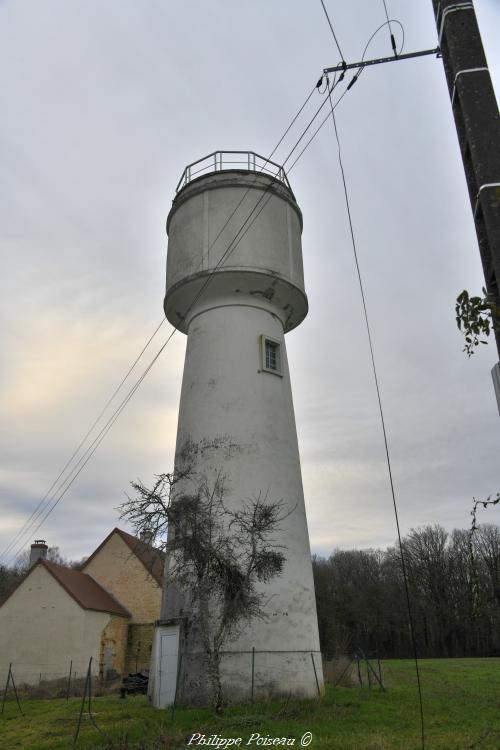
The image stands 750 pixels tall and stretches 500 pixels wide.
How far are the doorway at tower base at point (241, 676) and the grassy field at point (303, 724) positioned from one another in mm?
386

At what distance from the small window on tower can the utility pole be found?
1080 cm

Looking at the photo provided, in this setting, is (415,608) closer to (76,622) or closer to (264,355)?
(76,622)

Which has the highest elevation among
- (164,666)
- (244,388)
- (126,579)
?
(244,388)

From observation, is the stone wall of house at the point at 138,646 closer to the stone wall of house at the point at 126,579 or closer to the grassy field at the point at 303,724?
the stone wall of house at the point at 126,579

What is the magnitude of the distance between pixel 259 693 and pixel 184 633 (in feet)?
6.38

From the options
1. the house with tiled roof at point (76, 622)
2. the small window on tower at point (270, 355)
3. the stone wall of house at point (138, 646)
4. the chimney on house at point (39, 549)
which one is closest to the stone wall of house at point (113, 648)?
the house with tiled roof at point (76, 622)

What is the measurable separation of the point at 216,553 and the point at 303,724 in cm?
337

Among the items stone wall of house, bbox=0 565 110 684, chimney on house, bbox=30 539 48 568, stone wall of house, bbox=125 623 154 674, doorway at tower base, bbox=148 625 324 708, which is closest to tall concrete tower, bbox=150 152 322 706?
doorway at tower base, bbox=148 625 324 708

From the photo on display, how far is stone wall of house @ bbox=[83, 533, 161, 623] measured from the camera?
26.0 m

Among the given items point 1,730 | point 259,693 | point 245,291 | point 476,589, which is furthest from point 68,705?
point 476,589

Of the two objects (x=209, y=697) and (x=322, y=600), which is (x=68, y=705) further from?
(x=322, y=600)

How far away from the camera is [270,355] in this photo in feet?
50.4

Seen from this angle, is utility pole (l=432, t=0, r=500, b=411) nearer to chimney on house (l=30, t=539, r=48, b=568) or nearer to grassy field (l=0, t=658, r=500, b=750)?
grassy field (l=0, t=658, r=500, b=750)

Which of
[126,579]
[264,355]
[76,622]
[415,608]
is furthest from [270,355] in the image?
[415,608]
